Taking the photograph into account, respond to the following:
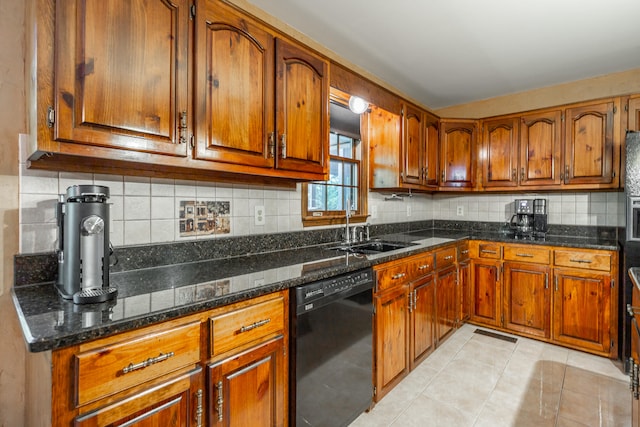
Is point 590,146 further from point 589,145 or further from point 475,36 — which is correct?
point 475,36

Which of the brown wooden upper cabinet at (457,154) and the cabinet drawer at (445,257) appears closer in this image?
the cabinet drawer at (445,257)

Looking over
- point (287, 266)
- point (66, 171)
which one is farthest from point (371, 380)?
point (66, 171)

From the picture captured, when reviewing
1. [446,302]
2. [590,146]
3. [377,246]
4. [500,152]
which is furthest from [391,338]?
[590,146]

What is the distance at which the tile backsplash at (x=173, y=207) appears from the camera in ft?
4.28

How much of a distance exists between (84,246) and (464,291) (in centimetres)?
311

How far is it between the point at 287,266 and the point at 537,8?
7.17 feet

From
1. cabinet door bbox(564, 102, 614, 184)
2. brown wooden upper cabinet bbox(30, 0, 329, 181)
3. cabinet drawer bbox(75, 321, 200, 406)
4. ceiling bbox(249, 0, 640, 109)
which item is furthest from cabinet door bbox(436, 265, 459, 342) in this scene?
cabinet drawer bbox(75, 321, 200, 406)

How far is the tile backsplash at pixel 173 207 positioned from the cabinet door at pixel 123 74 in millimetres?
374

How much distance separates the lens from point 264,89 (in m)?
1.69

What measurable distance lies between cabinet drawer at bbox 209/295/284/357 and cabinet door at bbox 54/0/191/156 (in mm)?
718

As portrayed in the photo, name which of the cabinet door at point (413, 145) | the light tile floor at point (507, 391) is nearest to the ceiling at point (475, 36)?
the cabinet door at point (413, 145)

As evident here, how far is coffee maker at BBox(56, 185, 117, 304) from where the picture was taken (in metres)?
1.07

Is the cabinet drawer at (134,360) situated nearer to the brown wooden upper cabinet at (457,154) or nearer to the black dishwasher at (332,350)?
the black dishwasher at (332,350)

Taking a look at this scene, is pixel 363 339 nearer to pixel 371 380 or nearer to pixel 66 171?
pixel 371 380
